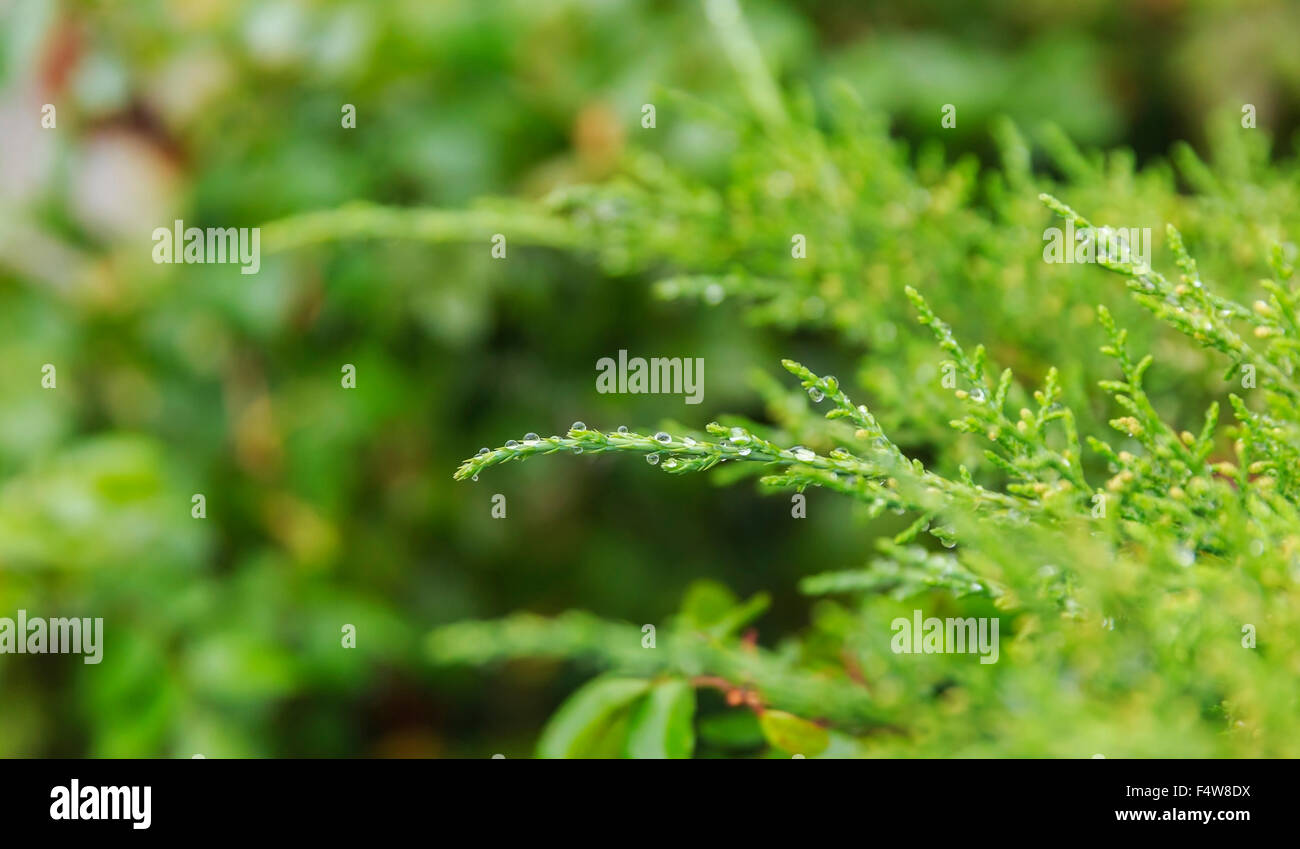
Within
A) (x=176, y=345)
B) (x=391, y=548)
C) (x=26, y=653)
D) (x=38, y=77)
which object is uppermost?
(x=38, y=77)

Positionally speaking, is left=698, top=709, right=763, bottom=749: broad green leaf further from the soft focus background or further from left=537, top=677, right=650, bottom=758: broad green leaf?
the soft focus background

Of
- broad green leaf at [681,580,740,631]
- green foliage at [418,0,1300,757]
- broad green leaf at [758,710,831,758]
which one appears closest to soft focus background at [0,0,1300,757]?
green foliage at [418,0,1300,757]

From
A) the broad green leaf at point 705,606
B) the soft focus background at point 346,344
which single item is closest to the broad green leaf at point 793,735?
the broad green leaf at point 705,606

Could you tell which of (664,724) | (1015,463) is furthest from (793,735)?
(1015,463)

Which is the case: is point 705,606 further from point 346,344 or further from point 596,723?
point 346,344
